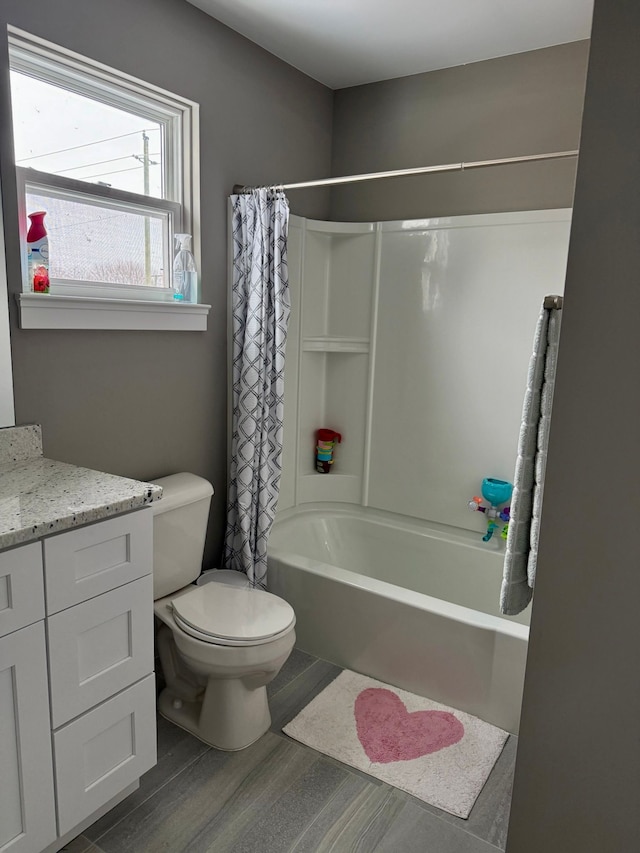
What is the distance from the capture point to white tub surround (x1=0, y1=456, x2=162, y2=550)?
131 cm

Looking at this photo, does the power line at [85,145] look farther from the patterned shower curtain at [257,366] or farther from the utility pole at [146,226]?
the patterned shower curtain at [257,366]

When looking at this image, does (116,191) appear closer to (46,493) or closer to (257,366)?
(257,366)

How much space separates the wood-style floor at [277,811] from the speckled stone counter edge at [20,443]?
1.05 m

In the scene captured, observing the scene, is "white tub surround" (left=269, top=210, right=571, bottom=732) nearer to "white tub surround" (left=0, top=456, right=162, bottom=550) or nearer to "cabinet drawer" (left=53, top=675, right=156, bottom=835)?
"cabinet drawer" (left=53, top=675, right=156, bottom=835)

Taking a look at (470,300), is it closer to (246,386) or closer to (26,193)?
(246,386)

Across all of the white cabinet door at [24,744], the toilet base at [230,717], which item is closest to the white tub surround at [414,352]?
the toilet base at [230,717]

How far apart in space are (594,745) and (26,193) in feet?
6.85

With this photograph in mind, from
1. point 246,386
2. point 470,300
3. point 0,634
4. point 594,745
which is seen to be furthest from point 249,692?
point 470,300

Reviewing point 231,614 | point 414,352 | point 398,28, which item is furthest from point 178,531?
point 398,28

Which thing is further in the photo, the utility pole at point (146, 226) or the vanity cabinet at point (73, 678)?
the utility pole at point (146, 226)

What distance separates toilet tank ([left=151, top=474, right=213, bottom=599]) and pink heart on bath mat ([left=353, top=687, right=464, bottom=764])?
806 millimetres

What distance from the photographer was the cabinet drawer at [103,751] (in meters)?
1.45

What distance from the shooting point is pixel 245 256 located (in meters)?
2.47

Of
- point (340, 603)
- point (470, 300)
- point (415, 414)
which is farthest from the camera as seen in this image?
point (415, 414)
